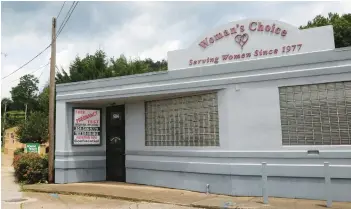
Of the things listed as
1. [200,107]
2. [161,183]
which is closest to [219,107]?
[200,107]

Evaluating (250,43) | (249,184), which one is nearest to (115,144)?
(249,184)

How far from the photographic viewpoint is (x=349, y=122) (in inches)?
345

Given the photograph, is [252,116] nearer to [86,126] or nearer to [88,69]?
[86,126]

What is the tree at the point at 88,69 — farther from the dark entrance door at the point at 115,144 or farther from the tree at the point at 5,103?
the tree at the point at 5,103

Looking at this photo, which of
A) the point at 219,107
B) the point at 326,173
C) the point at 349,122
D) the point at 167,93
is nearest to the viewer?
the point at 326,173

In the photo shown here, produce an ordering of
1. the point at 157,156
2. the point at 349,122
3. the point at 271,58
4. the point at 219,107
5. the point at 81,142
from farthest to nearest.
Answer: the point at 81,142, the point at 157,156, the point at 219,107, the point at 271,58, the point at 349,122

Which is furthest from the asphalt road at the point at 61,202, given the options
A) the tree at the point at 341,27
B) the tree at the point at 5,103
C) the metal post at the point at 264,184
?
the tree at the point at 5,103

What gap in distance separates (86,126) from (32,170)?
2683 millimetres

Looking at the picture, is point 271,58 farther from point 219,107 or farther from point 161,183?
point 161,183

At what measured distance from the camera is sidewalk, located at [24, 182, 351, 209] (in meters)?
8.33

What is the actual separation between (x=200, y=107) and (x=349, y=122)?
Answer: 3.95 metres

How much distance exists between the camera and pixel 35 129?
94.3 feet

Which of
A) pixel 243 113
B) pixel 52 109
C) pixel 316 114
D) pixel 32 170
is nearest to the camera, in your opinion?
pixel 316 114

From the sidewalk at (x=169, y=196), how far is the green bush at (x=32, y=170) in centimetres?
84
